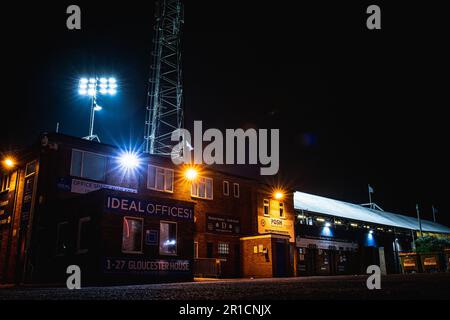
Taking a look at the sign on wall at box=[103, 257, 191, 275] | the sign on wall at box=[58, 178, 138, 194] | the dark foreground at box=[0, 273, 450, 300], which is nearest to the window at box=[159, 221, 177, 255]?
the sign on wall at box=[103, 257, 191, 275]

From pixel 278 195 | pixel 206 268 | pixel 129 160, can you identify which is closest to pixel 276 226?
pixel 278 195

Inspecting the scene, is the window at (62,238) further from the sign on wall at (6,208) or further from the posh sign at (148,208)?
the sign on wall at (6,208)

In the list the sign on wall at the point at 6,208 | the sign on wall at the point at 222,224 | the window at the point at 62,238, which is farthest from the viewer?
the sign on wall at the point at 222,224

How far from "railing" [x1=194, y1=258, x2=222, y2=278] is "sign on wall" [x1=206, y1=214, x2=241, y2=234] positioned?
8.33ft

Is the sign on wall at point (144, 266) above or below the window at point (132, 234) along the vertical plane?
below

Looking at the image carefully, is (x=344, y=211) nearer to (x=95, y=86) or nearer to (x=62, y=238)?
(x=95, y=86)

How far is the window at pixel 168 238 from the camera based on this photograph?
58.2 ft

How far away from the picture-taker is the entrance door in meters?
27.0

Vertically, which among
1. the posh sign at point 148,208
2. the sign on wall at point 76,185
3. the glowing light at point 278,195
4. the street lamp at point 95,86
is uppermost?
the street lamp at point 95,86

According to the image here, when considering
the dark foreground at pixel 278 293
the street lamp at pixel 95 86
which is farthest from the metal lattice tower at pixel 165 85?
the dark foreground at pixel 278 293

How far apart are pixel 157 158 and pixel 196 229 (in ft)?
17.0

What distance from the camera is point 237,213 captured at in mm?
28438

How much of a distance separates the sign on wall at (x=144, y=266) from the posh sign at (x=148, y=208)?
1.98 meters

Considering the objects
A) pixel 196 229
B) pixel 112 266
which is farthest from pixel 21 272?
pixel 196 229
